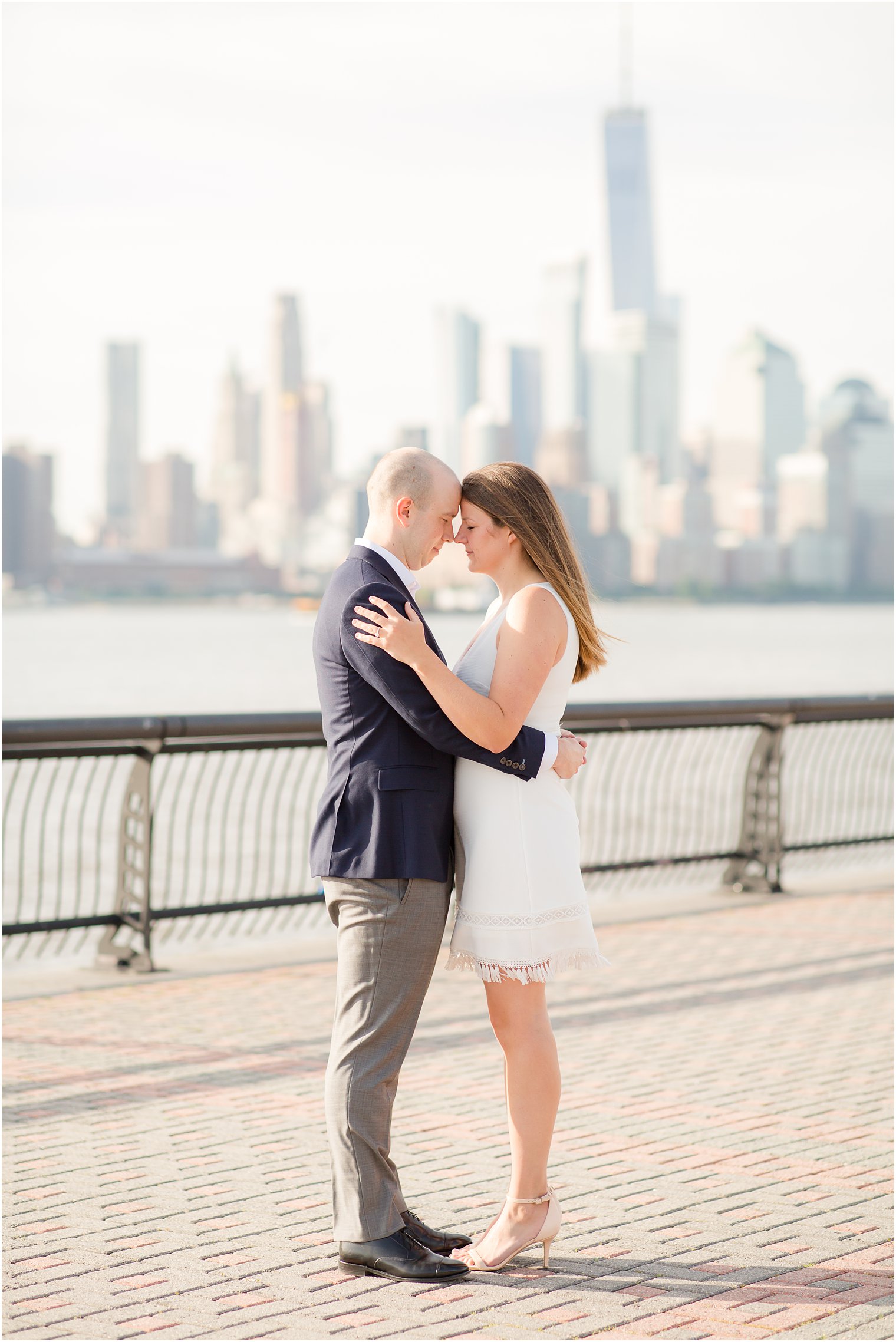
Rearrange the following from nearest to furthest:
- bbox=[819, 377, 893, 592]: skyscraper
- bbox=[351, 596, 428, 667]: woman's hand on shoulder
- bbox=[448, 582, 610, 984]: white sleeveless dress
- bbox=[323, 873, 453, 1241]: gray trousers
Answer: bbox=[351, 596, 428, 667]: woman's hand on shoulder, bbox=[323, 873, 453, 1241]: gray trousers, bbox=[448, 582, 610, 984]: white sleeveless dress, bbox=[819, 377, 893, 592]: skyscraper

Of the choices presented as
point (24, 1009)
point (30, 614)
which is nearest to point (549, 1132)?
point (24, 1009)

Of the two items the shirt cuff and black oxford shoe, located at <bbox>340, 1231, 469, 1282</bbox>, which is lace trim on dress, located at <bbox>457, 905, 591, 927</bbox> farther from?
black oxford shoe, located at <bbox>340, 1231, 469, 1282</bbox>

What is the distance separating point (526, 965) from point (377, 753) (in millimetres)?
658

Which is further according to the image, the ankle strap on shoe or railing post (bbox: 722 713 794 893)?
railing post (bbox: 722 713 794 893)

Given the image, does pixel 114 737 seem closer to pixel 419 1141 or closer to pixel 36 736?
pixel 36 736

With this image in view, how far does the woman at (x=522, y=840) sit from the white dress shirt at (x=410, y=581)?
63mm

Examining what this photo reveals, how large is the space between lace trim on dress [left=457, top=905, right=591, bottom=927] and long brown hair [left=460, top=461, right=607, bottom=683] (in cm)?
72

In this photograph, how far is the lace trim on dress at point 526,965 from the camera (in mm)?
3904

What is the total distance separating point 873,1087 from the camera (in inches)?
232

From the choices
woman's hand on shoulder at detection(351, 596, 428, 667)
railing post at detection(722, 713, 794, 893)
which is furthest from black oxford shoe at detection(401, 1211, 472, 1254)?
railing post at detection(722, 713, 794, 893)

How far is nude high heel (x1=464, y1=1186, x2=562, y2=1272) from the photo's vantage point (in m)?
3.96

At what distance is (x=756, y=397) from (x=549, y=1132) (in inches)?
5888

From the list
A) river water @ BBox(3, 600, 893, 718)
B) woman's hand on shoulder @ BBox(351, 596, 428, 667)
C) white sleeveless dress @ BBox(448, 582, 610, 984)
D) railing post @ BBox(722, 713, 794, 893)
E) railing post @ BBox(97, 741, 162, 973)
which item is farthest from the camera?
river water @ BBox(3, 600, 893, 718)

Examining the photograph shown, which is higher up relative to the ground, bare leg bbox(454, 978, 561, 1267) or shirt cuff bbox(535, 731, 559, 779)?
shirt cuff bbox(535, 731, 559, 779)
